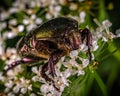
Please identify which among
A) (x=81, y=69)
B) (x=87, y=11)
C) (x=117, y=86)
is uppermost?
(x=87, y=11)

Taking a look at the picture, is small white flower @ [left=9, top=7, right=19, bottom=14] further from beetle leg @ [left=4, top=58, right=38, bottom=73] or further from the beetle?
the beetle

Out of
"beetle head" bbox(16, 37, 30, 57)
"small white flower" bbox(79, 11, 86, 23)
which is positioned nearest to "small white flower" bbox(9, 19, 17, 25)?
"small white flower" bbox(79, 11, 86, 23)

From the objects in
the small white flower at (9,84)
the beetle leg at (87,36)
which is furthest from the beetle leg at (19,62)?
the beetle leg at (87,36)

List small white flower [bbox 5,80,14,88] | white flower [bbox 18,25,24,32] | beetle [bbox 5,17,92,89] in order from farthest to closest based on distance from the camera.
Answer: white flower [bbox 18,25,24,32] < small white flower [bbox 5,80,14,88] < beetle [bbox 5,17,92,89]

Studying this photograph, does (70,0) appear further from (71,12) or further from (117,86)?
(117,86)

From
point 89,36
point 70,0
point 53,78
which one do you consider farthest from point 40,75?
point 70,0
